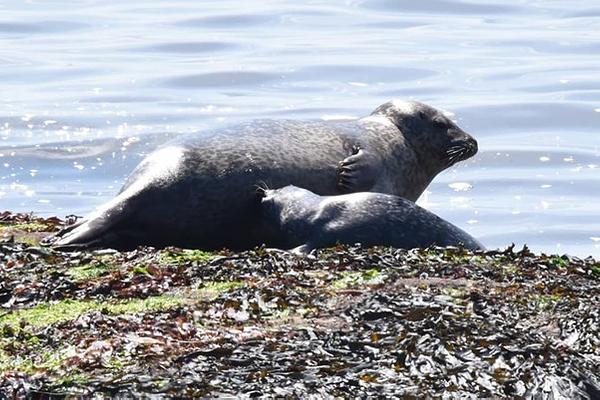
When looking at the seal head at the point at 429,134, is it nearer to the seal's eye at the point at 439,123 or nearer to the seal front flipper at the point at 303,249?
the seal's eye at the point at 439,123

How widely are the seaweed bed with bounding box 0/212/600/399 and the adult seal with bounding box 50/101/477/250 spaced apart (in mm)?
1340

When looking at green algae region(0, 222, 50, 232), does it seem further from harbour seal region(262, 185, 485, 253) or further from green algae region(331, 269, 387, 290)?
green algae region(331, 269, 387, 290)

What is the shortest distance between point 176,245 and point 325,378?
3640 millimetres

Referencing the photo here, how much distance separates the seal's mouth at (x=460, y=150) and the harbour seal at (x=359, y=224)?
110 inches

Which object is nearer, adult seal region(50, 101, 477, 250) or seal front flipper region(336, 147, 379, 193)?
adult seal region(50, 101, 477, 250)

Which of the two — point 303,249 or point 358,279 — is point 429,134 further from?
point 358,279

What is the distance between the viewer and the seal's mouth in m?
11.1

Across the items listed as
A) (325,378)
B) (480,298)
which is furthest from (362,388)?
(480,298)

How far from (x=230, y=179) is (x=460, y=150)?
2745 mm

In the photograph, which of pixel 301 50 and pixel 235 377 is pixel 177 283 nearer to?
pixel 235 377

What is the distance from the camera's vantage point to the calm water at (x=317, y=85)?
1719cm

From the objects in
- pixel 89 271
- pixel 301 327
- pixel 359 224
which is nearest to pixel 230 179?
pixel 359 224

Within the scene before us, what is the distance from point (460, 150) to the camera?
11188 mm

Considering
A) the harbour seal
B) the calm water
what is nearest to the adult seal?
the harbour seal
